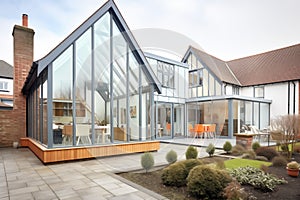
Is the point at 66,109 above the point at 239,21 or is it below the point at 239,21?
below

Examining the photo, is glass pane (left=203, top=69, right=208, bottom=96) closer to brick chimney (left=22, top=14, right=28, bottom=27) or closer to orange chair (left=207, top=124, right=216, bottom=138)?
orange chair (left=207, top=124, right=216, bottom=138)

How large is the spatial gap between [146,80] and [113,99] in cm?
179

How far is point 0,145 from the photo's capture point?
9328mm

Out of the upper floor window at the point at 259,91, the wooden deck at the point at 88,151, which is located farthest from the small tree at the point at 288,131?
the upper floor window at the point at 259,91

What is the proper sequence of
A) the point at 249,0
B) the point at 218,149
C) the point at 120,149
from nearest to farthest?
the point at 120,149 < the point at 249,0 < the point at 218,149

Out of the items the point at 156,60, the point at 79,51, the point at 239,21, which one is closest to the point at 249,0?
the point at 239,21

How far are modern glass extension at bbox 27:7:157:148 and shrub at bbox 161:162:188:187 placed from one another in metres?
3.28

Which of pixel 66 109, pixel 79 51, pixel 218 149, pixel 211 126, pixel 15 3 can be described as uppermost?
pixel 15 3

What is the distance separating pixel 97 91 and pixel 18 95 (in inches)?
226

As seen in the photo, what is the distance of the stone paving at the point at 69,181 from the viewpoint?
3574mm

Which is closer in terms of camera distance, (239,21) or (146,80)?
(146,80)

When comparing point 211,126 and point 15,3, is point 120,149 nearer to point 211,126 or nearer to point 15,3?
point 211,126

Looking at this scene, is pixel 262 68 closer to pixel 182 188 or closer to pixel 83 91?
pixel 83 91

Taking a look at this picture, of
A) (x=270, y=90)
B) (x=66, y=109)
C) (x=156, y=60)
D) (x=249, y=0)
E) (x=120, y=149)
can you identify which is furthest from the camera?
(x=270, y=90)
